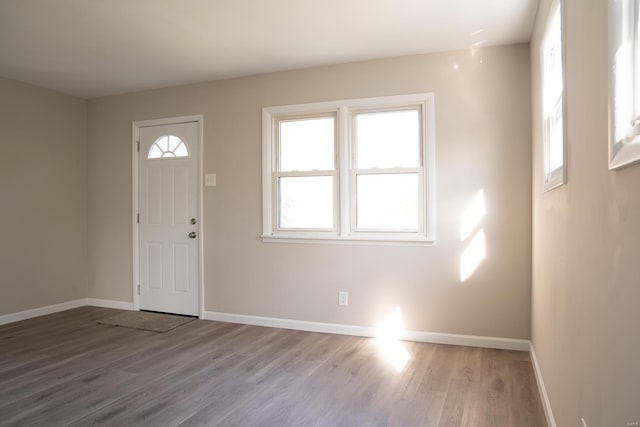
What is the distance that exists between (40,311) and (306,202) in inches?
130

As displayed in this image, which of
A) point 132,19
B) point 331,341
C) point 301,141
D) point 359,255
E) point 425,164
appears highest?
point 132,19

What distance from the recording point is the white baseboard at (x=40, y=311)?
426cm

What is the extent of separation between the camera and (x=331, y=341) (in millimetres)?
3637

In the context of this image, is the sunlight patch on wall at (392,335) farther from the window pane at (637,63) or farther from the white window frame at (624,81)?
the window pane at (637,63)

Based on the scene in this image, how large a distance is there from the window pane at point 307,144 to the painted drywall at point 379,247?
0.24m

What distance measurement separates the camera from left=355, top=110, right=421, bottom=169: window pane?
3.69 m

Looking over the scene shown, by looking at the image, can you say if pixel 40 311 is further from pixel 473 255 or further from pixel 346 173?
pixel 473 255

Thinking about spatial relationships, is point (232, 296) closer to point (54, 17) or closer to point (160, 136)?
point (160, 136)

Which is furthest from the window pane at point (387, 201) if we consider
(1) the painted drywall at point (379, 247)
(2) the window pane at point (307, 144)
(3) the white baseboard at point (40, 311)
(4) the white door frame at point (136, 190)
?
(3) the white baseboard at point (40, 311)

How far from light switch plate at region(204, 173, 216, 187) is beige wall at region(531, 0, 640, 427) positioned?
3.26m

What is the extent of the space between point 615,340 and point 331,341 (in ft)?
9.17

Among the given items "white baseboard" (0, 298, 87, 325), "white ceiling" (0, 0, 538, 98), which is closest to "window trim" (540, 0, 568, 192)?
"white ceiling" (0, 0, 538, 98)

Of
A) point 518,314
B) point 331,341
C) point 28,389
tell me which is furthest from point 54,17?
point 518,314

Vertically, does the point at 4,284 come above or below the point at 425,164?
below
